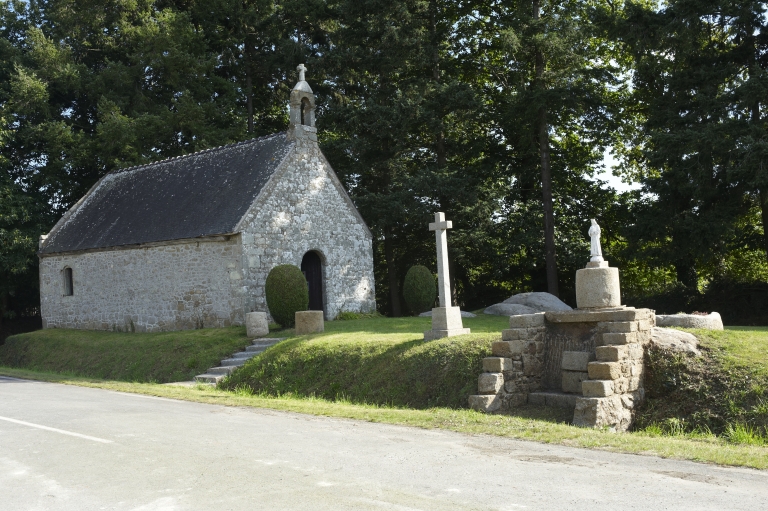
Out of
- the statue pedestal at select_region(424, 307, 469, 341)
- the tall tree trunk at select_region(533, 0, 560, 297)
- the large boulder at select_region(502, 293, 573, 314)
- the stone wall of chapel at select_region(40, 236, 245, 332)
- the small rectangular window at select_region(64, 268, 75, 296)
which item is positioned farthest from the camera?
the tall tree trunk at select_region(533, 0, 560, 297)

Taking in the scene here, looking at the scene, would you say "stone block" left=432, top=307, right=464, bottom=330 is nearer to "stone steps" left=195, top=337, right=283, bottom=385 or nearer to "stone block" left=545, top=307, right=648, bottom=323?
"stone block" left=545, top=307, right=648, bottom=323

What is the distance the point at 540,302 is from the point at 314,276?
8001 mm

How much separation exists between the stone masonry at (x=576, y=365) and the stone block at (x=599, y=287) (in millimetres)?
199

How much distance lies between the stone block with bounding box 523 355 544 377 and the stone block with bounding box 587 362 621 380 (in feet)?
4.60

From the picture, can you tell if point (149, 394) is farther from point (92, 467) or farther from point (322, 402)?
point (92, 467)

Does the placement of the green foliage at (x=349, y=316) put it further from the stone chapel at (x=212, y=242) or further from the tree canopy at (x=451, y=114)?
the tree canopy at (x=451, y=114)

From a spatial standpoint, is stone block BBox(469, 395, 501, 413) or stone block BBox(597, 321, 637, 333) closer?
stone block BBox(597, 321, 637, 333)

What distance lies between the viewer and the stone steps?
16688 mm

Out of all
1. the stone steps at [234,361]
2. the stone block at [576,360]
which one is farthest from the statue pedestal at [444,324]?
the stone steps at [234,361]

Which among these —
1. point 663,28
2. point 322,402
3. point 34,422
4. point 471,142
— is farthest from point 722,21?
point 34,422

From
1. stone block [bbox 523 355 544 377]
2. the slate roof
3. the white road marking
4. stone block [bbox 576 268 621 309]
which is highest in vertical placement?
the slate roof

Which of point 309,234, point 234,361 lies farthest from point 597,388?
point 309,234

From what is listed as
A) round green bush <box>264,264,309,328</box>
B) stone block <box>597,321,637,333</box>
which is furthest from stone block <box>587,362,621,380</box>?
round green bush <box>264,264,309,328</box>

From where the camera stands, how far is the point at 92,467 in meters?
7.30
